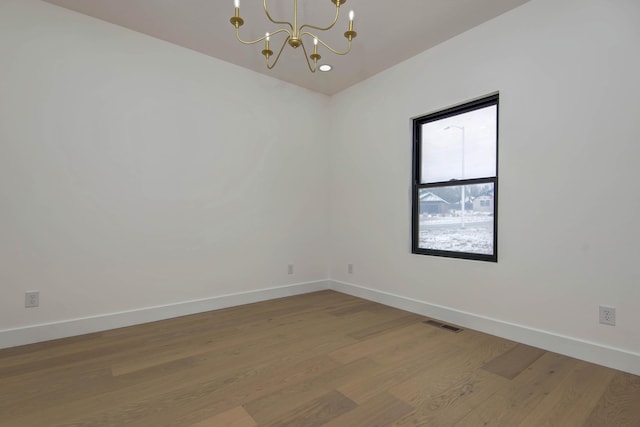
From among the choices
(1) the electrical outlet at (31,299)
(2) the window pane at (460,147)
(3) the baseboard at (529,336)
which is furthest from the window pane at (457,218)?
(1) the electrical outlet at (31,299)

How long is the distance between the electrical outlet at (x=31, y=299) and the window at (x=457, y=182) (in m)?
3.49

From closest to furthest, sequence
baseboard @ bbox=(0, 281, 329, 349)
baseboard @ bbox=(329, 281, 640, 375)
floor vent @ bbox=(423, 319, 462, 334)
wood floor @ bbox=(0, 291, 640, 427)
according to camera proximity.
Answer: wood floor @ bbox=(0, 291, 640, 427) → baseboard @ bbox=(329, 281, 640, 375) → baseboard @ bbox=(0, 281, 329, 349) → floor vent @ bbox=(423, 319, 462, 334)

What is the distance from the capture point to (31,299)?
101 inches

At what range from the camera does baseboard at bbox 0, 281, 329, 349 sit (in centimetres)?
251

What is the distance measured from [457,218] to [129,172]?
322 centimetres

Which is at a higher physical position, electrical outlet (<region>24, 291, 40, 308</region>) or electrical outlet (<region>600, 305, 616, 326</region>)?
electrical outlet (<region>600, 305, 616, 326</region>)

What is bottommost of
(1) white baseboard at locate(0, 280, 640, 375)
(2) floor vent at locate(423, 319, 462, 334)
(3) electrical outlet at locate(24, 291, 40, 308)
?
(2) floor vent at locate(423, 319, 462, 334)

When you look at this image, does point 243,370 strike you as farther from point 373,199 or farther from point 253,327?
point 373,199

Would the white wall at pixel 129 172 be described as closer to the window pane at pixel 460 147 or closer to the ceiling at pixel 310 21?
the ceiling at pixel 310 21

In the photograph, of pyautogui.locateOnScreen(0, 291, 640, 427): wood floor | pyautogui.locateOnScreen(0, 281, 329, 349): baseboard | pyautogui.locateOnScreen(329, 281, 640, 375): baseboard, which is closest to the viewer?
pyautogui.locateOnScreen(0, 291, 640, 427): wood floor

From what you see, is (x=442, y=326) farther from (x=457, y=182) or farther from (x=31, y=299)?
(x=31, y=299)

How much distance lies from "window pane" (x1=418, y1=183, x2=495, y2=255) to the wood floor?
851 millimetres

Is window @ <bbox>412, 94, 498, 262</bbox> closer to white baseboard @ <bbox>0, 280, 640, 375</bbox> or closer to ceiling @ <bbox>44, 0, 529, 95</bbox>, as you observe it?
white baseboard @ <bbox>0, 280, 640, 375</bbox>

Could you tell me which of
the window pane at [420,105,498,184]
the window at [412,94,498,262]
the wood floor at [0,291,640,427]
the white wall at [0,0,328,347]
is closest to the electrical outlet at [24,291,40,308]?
the white wall at [0,0,328,347]
